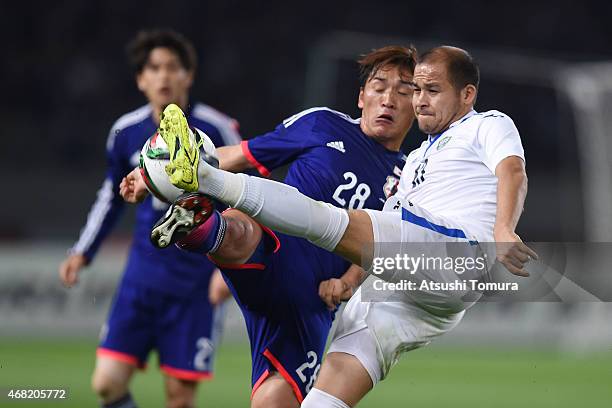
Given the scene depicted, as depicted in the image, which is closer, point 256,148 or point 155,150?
point 155,150

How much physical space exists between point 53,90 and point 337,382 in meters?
12.5

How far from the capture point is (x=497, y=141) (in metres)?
3.87

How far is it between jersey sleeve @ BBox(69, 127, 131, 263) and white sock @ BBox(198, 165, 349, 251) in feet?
8.56

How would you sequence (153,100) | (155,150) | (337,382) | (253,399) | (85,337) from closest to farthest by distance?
(155,150)
(337,382)
(253,399)
(153,100)
(85,337)

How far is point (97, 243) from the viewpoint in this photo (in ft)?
20.4

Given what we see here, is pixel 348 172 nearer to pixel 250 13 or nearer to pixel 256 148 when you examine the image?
pixel 256 148

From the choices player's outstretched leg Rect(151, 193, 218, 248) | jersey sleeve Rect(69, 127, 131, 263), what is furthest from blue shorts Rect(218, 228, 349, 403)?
jersey sleeve Rect(69, 127, 131, 263)

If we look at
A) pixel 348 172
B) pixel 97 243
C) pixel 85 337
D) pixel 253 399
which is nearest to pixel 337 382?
pixel 253 399

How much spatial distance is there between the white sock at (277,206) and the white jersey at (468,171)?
1.66ft

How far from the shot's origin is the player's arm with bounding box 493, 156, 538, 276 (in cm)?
364

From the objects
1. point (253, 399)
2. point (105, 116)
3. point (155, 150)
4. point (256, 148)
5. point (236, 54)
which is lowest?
point (253, 399)

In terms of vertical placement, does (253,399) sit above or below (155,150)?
below

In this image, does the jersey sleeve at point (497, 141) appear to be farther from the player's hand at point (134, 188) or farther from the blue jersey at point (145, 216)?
the blue jersey at point (145, 216)

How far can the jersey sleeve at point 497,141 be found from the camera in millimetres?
3828
